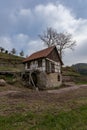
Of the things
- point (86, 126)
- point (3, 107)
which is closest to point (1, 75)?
point (3, 107)

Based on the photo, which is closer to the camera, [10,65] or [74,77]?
[74,77]

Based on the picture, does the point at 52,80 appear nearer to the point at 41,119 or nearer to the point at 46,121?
the point at 41,119

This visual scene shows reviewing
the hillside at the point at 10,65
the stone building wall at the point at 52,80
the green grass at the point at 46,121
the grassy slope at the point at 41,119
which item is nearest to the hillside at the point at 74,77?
the hillside at the point at 10,65

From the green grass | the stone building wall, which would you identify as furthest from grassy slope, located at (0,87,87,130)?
the stone building wall

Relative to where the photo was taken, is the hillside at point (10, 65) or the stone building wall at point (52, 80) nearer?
the stone building wall at point (52, 80)

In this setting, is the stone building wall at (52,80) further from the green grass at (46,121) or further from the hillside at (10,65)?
the green grass at (46,121)

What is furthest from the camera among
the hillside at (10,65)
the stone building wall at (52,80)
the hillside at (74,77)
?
the hillside at (74,77)

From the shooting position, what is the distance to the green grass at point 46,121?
7457 mm

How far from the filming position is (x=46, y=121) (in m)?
8.20

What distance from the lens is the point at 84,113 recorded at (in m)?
9.61

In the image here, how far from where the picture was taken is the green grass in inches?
294

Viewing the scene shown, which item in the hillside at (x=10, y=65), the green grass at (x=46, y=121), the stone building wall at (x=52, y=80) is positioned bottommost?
the green grass at (x=46, y=121)

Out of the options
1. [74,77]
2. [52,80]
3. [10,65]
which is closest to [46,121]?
[52,80]

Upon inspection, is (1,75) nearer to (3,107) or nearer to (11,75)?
(11,75)
